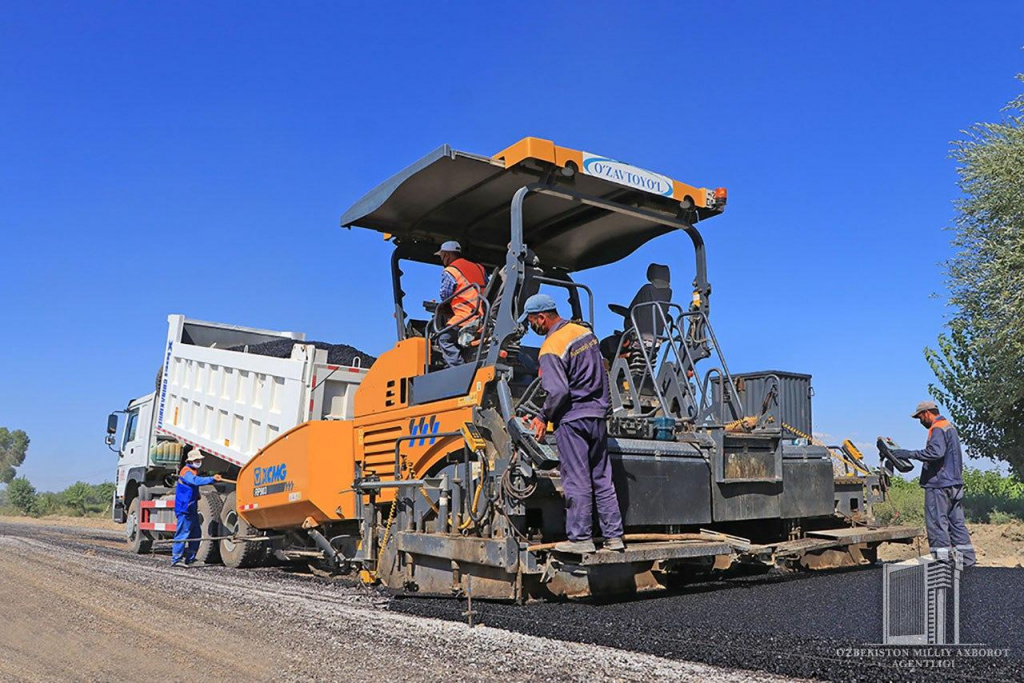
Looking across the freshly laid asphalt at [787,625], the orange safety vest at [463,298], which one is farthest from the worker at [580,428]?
the orange safety vest at [463,298]

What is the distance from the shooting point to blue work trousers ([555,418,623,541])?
4.67 meters

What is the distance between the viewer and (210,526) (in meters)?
9.54

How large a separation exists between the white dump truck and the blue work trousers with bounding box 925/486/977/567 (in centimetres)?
562

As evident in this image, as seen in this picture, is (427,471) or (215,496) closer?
(427,471)

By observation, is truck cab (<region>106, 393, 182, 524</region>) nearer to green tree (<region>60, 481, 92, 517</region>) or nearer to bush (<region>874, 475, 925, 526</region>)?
bush (<region>874, 475, 925, 526</region>)

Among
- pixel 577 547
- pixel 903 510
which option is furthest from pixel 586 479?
pixel 903 510

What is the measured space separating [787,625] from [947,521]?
3.67 meters

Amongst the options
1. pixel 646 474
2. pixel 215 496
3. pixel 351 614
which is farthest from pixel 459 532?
pixel 215 496

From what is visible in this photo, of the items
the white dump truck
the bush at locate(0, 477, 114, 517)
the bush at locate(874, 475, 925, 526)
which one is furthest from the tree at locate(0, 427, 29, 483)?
the bush at locate(874, 475, 925, 526)

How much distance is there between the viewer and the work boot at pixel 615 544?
4.67 meters

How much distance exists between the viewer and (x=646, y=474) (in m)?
5.18

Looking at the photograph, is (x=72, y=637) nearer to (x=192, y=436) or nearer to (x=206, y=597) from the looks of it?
(x=206, y=597)

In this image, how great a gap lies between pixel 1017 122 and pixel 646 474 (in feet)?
42.1

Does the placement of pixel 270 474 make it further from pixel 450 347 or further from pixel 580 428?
pixel 580 428
